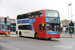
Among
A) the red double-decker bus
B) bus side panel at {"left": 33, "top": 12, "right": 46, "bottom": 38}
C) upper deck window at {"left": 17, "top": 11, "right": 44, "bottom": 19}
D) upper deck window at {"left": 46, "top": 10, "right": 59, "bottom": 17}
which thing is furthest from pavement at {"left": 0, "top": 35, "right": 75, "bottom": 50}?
upper deck window at {"left": 17, "top": 11, "right": 44, "bottom": 19}

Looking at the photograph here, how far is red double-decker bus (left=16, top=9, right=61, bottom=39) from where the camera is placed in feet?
72.2

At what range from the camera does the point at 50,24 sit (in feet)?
72.5

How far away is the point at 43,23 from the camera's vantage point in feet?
72.7

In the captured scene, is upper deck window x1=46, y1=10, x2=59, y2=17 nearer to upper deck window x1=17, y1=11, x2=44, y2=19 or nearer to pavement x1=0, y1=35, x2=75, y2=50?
upper deck window x1=17, y1=11, x2=44, y2=19

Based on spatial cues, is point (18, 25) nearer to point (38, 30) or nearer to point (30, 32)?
point (30, 32)

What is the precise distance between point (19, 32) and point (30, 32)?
15.1 ft

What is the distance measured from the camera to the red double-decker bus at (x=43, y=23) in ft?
72.2

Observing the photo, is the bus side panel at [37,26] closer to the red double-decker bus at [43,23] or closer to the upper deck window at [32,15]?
the red double-decker bus at [43,23]

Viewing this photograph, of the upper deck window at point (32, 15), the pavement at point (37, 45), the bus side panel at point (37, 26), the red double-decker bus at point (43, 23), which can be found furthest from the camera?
the upper deck window at point (32, 15)

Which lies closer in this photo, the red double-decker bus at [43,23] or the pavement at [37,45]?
the pavement at [37,45]

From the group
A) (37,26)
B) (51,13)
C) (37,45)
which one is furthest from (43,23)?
(37,45)

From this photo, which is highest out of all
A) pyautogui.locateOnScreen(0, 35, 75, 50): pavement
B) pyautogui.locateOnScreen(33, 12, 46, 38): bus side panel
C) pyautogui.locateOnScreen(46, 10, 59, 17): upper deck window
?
pyautogui.locateOnScreen(46, 10, 59, 17): upper deck window

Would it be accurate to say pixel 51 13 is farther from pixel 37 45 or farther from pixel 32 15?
pixel 37 45

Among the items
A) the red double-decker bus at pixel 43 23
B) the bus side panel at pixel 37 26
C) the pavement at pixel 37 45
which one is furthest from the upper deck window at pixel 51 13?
the pavement at pixel 37 45
